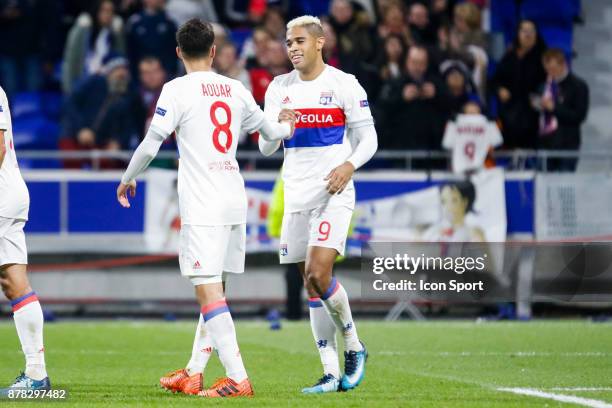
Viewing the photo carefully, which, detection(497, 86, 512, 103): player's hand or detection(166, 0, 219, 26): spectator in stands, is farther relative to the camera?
detection(166, 0, 219, 26): spectator in stands

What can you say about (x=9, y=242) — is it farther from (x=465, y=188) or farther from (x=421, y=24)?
(x=421, y=24)

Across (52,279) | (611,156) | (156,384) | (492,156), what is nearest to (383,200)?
(492,156)

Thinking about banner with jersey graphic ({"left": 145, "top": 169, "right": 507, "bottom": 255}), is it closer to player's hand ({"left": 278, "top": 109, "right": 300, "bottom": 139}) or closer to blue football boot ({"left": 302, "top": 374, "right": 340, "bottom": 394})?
blue football boot ({"left": 302, "top": 374, "right": 340, "bottom": 394})

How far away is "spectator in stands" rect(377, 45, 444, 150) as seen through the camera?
17906 mm

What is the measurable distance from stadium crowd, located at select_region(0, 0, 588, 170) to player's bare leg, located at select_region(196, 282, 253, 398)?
31.4 feet

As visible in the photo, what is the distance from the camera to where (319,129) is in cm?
888

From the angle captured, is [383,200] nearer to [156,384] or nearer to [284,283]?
[284,283]

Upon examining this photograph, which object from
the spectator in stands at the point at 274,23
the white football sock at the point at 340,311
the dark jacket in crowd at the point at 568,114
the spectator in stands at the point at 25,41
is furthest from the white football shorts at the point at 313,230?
the spectator in stands at the point at 25,41

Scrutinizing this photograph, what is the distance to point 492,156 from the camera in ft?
56.7

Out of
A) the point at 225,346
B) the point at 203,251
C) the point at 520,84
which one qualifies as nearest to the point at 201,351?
the point at 225,346

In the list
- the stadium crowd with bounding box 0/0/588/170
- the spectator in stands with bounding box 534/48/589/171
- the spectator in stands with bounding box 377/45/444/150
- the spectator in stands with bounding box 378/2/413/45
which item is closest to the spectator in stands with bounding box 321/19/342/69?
the stadium crowd with bounding box 0/0/588/170

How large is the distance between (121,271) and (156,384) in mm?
7730

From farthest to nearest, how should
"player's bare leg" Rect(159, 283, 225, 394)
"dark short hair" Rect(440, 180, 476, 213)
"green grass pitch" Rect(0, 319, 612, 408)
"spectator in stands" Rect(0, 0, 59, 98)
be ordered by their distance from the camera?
"spectator in stands" Rect(0, 0, 59, 98) → "dark short hair" Rect(440, 180, 476, 213) → "player's bare leg" Rect(159, 283, 225, 394) → "green grass pitch" Rect(0, 319, 612, 408)

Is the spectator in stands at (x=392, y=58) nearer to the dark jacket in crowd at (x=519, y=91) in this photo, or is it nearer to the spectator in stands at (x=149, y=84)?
the dark jacket in crowd at (x=519, y=91)
